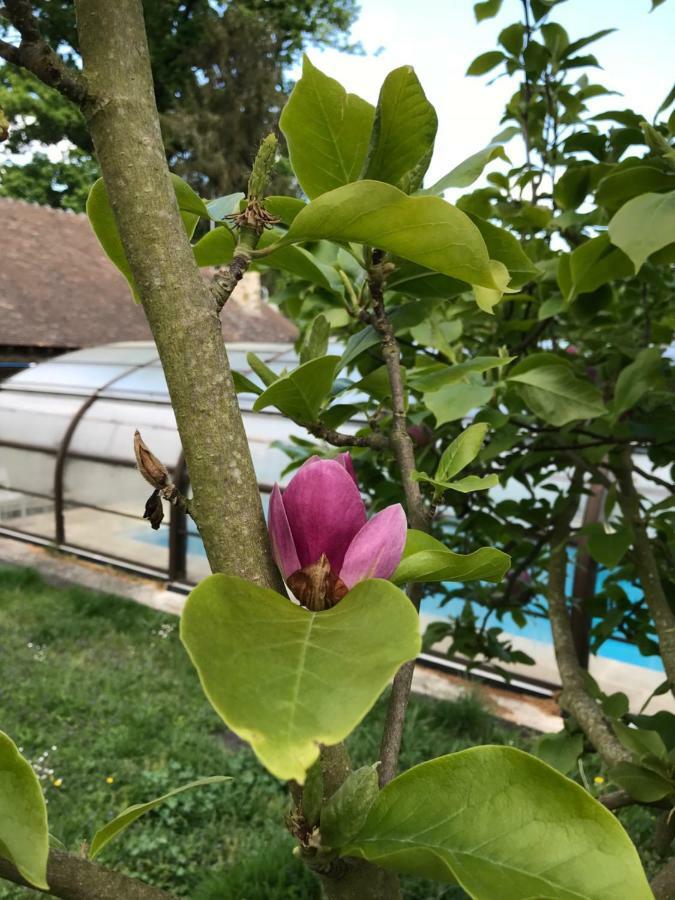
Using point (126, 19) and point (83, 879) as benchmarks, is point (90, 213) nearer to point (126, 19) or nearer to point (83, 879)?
point (126, 19)

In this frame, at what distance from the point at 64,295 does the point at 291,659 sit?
40.8ft

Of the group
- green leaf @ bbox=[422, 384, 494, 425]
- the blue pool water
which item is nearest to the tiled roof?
the blue pool water

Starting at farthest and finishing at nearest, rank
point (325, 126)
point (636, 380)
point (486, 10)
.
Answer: point (486, 10), point (636, 380), point (325, 126)

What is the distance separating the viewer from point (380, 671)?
0.93 feet

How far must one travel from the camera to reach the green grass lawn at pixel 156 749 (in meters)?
2.82

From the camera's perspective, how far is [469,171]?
2.00ft

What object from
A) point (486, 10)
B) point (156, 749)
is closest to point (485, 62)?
point (486, 10)

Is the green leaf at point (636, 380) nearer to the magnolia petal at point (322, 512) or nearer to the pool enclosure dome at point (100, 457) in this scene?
the magnolia petal at point (322, 512)

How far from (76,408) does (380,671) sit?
7687 millimetres

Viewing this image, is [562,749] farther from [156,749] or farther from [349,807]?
[156,749]

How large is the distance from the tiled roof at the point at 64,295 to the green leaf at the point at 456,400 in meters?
9.46

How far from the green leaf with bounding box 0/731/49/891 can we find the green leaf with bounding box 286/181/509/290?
313 mm

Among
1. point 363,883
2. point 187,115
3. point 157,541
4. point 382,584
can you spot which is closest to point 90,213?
point 382,584

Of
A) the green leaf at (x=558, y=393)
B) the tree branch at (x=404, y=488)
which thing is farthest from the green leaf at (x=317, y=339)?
the green leaf at (x=558, y=393)
